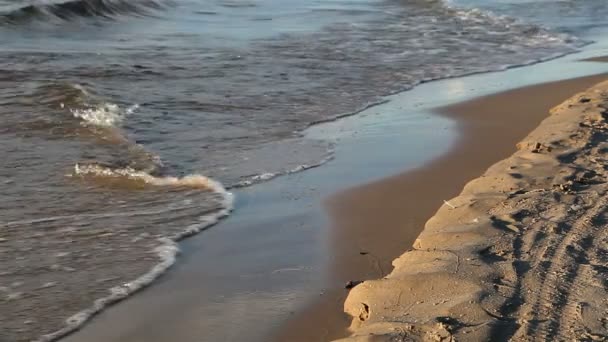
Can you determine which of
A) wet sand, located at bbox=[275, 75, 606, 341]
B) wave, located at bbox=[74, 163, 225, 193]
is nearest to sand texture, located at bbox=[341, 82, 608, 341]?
wet sand, located at bbox=[275, 75, 606, 341]

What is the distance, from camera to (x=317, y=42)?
1338 cm

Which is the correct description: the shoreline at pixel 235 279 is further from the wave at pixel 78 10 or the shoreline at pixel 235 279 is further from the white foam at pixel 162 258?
the wave at pixel 78 10

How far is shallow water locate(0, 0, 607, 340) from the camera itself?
5.48 m

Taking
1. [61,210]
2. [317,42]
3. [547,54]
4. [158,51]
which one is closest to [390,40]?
[317,42]

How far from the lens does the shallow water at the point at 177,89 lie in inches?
216

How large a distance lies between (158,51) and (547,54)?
6.23 metres

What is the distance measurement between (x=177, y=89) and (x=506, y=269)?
644 cm

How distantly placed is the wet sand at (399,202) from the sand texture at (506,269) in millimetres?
172

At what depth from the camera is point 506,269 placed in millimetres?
3855

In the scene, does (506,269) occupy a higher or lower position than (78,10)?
lower

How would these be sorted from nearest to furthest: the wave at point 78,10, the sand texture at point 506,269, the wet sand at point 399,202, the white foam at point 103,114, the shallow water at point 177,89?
the sand texture at point 506,269 → the wet sand at point 399,202 → the shallow water at point 177,89 → the white foam at point 103,114 → the wave at point 78,10

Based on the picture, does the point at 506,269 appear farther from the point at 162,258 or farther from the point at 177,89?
the point at 177,89

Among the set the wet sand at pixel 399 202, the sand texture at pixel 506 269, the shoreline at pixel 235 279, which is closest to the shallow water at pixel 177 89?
the shoreline at pixel 235 279

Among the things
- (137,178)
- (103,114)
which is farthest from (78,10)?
(137,178)
